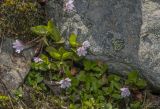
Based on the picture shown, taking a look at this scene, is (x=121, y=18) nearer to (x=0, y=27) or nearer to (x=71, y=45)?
(x=71, y=45)

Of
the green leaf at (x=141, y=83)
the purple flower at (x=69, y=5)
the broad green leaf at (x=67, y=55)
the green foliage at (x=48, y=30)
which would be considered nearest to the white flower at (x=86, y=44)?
the broad green leaf at (x=67, y=55)

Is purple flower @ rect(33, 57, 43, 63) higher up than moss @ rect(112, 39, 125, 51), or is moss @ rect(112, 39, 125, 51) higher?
moss @ rect(112, 39, 125, 51)

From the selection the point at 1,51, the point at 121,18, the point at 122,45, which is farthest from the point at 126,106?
the point at 1,51

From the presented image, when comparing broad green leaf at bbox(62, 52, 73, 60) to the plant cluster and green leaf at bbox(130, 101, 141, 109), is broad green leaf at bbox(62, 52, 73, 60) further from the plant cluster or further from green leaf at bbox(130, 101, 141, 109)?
green leaf at bbox(130, 101, 141, 109)

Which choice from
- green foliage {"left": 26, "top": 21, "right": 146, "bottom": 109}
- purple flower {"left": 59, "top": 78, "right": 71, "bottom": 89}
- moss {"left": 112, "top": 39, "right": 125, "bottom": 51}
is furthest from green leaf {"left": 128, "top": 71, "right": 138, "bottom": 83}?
purple flower {"left": 59, "top": 78, "right": 71, "bottom": 89}

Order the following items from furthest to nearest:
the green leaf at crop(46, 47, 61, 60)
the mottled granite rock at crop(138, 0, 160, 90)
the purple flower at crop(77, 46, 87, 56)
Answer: the green leaf at crop(46, 47, 61, 60), the purple flower at crop(77, 46, 87, 56), the mottled granite rock at crop(138, 0, 160, 90)

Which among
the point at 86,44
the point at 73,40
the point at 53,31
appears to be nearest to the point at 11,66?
the point at 53,31

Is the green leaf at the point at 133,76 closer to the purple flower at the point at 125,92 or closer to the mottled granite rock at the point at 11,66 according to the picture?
the purple flower at the point at 125,92
